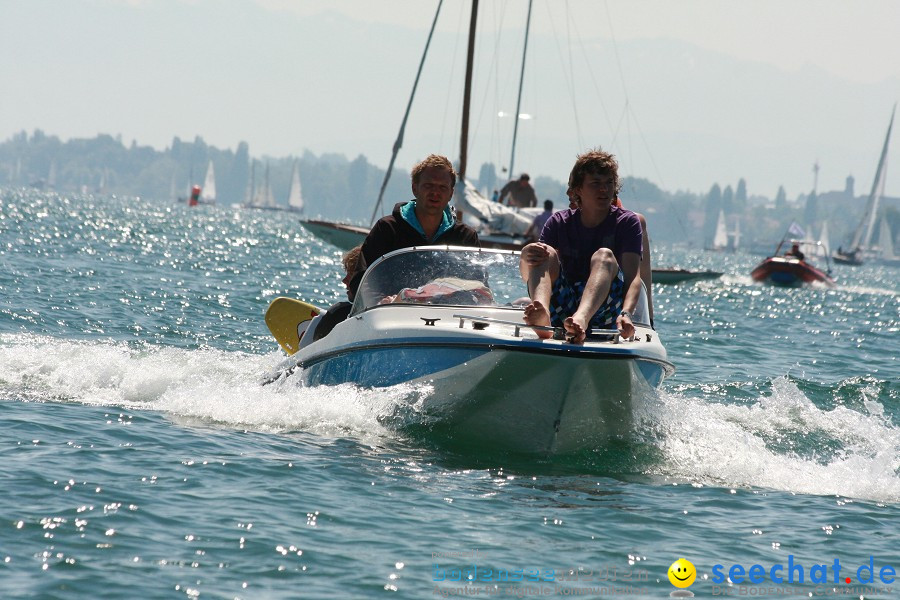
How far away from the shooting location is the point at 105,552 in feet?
17.1

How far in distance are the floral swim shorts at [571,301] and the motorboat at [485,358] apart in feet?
0.71

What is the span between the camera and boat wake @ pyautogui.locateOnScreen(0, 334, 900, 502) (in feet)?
25.4

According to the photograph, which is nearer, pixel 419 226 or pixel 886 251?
pixel 419 226

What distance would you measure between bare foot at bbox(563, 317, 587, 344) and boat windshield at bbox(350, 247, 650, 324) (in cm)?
120

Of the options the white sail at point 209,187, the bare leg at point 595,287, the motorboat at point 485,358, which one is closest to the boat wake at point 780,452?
the motorboat at point 485,358

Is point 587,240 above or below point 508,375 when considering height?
above

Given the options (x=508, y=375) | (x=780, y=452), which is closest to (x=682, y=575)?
(x=508, y=375)

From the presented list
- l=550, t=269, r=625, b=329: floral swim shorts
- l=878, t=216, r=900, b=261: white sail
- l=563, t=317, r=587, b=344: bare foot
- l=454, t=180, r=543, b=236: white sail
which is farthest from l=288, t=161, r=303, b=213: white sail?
l=563, t=317, r=587, b=344: bare foot

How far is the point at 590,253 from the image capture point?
7656mm

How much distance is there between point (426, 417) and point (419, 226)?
1549 millimetres

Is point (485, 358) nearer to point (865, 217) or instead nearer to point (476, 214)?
point (476, 214)

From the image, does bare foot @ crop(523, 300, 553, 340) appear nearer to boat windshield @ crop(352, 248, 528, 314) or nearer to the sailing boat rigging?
boat windshield @ crop(352, 248, 528, 314)

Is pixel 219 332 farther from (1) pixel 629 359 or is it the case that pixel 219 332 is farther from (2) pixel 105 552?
(2) pixel 105 552

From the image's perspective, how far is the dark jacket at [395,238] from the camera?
8.59 metres
